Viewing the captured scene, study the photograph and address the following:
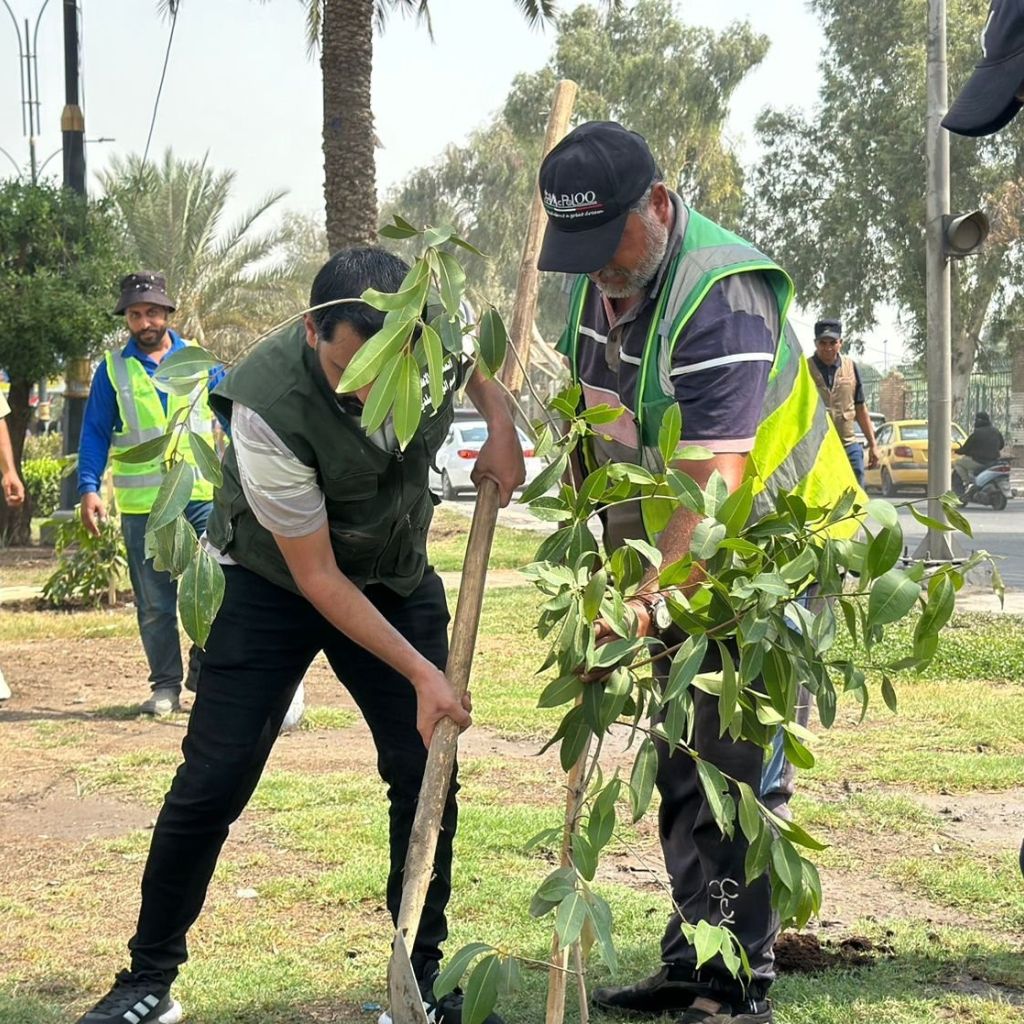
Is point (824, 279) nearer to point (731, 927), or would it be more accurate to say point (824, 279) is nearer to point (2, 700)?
point (2, 700)

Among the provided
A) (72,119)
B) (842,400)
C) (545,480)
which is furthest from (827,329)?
(545,480)

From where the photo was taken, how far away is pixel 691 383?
292 cm

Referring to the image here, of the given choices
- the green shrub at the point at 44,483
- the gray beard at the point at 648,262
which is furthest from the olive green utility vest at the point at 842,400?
the green shrub at the point at 44,483

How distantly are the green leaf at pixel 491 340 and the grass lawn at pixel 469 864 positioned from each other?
1.47 meters

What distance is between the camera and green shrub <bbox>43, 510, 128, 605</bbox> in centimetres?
1085

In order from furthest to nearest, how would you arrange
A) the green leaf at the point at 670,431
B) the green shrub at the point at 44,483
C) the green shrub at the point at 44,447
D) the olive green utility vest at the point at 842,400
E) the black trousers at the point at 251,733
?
1. the green shrub at the point at 44,447
2. the green shrub at the point at 44,483
3. the olive green utility vest at the point at 842,400
4. the black trousers at the point at 251,733
5. the green leaf at the point at 670,431

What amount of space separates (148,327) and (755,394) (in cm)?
463

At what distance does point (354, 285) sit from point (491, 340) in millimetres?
386

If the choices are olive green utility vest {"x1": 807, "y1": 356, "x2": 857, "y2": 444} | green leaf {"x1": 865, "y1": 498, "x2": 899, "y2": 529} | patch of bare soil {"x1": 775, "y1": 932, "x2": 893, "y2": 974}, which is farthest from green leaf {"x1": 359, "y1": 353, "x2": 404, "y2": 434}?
olive green utility vest {"x1": 807, "y1": 356, "x2": 857, "y2": 444}

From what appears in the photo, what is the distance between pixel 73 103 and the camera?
1423cm

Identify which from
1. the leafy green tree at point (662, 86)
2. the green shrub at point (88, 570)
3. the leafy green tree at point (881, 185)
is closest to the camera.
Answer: the green shrub at point (88, 570)

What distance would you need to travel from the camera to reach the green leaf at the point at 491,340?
2.44 meters

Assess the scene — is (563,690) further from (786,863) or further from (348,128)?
(348,128)

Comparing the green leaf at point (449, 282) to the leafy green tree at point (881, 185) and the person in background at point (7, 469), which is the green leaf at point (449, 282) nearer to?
the person in background at point (7, 469)
